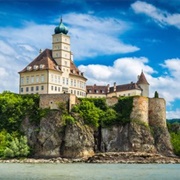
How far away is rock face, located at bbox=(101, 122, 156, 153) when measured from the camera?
76062mm

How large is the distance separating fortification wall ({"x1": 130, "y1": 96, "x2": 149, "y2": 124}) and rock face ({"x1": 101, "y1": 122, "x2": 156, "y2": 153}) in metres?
1.49

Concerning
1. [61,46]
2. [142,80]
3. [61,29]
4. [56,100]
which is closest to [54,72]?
[61,46]

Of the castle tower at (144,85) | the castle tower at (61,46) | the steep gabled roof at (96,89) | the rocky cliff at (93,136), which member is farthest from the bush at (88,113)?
the castle tower at (144,85)

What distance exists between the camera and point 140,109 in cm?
7919

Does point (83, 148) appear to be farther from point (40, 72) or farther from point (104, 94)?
point (104, 94)

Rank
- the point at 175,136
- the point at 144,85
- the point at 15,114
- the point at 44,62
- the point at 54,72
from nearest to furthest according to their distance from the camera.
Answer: the point at 15,114
the point at 54,72
the point at 175,136
the point at 44,62
the point at 144,85

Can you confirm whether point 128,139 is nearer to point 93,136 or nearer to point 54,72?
point 93,136

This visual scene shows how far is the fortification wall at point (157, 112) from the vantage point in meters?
81.2

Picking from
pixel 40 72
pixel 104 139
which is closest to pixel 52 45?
pixel 40 72

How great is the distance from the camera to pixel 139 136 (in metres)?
76.9

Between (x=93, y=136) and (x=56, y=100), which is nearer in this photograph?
(x=93, y=136)

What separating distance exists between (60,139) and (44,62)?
16.8 m

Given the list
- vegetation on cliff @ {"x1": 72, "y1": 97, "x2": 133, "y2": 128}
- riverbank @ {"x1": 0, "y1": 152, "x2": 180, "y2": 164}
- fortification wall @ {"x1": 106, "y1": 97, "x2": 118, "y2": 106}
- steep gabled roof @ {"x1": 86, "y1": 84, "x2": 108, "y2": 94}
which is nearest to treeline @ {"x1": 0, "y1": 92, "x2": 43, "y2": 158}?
riverbank @ {"x1": 0, "y1": 152, "x2": 180, "y2": 164}

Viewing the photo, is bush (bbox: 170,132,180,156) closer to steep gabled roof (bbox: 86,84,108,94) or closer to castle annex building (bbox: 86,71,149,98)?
castle annex building (bbox: 86,71,149,98)
